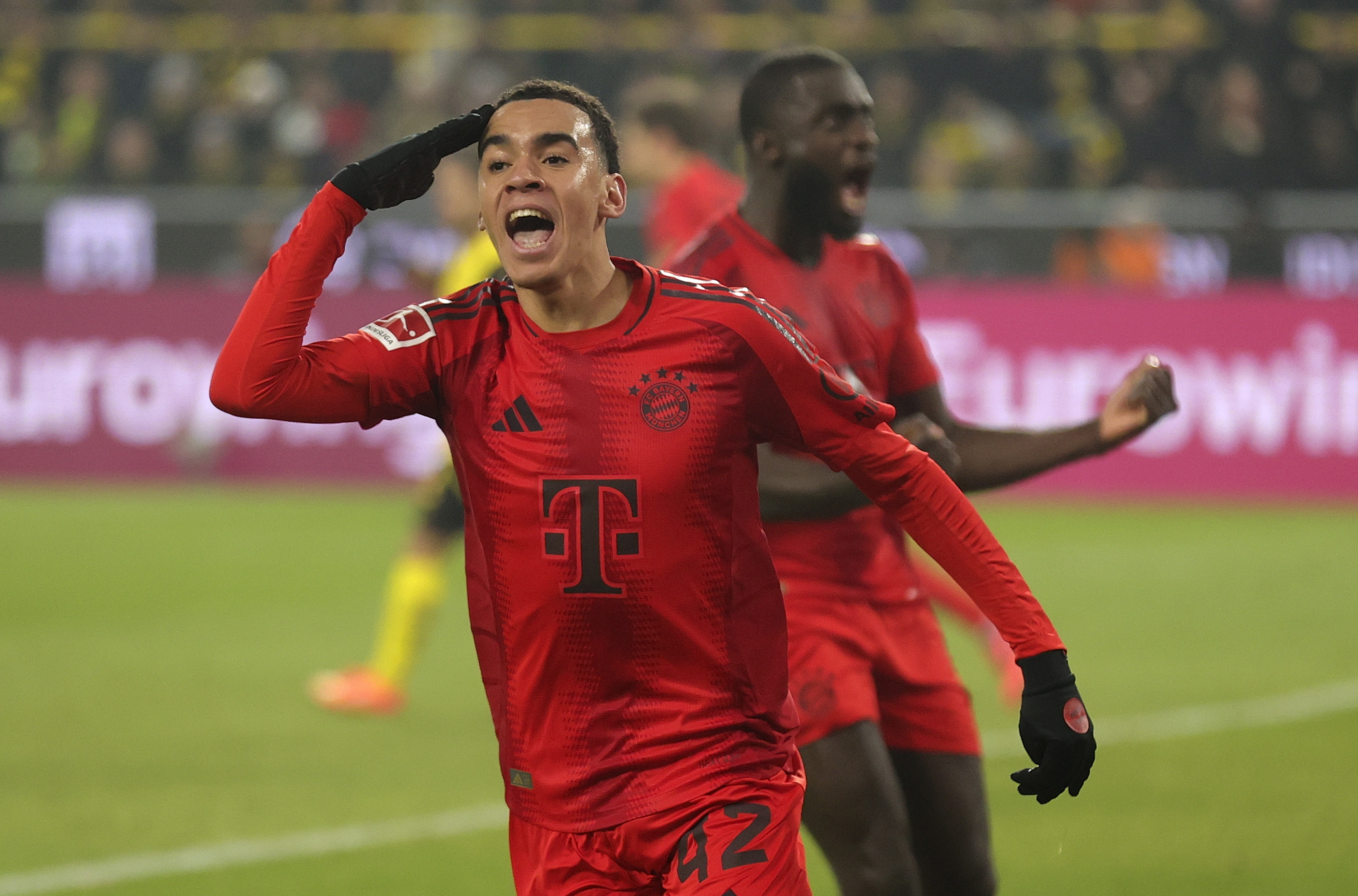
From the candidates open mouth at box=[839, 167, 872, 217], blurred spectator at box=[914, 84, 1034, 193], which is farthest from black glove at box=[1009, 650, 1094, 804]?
blurred spectator at box=[914, 84, 1034, 193]

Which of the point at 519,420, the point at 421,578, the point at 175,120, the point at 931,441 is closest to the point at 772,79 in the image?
the point at 931,441

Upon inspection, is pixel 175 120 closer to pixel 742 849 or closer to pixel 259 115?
pixel 259 115

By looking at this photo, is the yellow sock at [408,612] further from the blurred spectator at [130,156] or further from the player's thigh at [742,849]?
the blurred spectator at [130,156]

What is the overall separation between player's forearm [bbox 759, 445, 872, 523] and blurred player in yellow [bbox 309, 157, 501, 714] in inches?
160

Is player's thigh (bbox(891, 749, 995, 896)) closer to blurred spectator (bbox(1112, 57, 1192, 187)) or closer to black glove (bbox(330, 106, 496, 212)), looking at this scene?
black glove (bbox(330, 106, 496, 212))

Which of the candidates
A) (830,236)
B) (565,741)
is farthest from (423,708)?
(565,741)

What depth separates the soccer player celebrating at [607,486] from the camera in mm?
3350

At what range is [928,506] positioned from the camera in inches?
132

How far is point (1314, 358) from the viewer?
14.7 m

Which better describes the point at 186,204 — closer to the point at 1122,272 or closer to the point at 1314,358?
the point at 1122,272

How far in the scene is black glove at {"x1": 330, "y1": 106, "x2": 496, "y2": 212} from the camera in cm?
340

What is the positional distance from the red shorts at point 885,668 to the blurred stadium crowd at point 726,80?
41.3 ft

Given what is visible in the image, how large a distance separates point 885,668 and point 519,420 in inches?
56.4

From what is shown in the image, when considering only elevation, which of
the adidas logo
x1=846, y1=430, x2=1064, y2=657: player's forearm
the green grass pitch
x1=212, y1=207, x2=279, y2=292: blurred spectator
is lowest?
the green grass pitch
